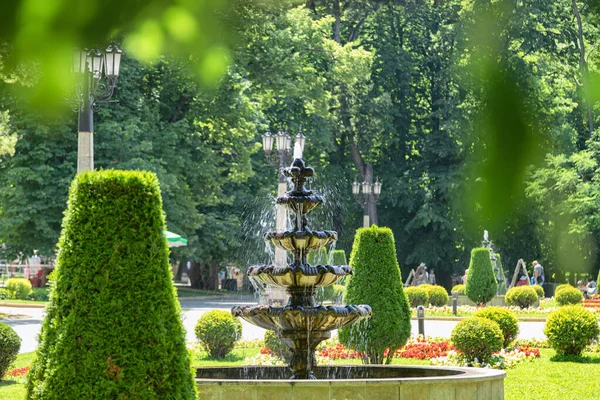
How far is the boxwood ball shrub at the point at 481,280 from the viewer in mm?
33469

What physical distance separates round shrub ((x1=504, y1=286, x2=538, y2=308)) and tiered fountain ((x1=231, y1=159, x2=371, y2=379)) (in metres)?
21.8

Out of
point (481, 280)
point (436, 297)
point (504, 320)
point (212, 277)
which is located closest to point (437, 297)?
point (436, 297)

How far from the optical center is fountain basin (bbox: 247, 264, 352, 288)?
1192 cm

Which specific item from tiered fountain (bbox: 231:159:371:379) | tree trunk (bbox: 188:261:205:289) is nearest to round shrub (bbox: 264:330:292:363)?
tiered fountain (bbox: 231:159:371:379)

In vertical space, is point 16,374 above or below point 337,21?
below

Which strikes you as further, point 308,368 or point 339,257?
point 339,257

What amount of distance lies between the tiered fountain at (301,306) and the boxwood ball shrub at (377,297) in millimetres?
3305

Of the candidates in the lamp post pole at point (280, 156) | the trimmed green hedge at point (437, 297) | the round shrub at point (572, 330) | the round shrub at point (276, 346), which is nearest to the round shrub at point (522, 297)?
the trimmed green hedge at point (437, 297)

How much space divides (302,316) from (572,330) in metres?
8.92

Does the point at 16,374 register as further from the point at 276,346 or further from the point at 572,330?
the point at 572,330

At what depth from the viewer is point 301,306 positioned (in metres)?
11.8

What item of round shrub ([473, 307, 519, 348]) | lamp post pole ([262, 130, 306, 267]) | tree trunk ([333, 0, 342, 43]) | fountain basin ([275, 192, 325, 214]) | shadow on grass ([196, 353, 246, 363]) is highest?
lamp post pole ([262, 130, 306, 267])

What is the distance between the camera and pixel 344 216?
49.3 metres

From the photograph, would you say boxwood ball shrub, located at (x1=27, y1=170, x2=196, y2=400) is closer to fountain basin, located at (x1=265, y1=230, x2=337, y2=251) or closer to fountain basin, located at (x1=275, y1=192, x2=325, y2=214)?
fountain basin, located at (x1=265, y1=230, x2=337, y2=251)
